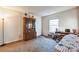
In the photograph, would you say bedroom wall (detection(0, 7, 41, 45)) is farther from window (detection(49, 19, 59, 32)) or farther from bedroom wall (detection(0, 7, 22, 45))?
window (detection(49, 19, 59, 32))

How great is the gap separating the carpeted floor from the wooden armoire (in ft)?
0.37

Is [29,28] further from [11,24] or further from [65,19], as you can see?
[65,19]

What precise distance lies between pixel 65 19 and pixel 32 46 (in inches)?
35.0

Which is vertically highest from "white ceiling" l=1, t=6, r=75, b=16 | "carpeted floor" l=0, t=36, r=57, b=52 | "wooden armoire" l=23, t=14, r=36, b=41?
"white ceiling" l=1, t=6, r=75, b=16

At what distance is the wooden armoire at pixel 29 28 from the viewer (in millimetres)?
1780

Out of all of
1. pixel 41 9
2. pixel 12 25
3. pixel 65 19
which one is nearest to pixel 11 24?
pixel 12 25

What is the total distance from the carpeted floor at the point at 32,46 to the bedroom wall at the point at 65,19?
9.7 inches

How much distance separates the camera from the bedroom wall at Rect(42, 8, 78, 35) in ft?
5.52

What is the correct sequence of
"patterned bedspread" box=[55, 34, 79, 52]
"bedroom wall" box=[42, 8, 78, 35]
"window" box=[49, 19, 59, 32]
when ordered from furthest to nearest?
1. "window" box=[49, 19, 59, 32]
2. "bedroom wall" box=[42, 8, 78, 35]
3. "patterned bedspread" box=[55, 34, 79, 52]

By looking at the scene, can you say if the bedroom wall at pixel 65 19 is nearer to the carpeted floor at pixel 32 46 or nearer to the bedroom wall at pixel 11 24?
the carpeted floor at pixel 32 46

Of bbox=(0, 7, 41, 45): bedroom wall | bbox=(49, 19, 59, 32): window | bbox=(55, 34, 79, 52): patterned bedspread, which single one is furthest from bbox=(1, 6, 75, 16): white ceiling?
bbox=(55, 34, 79, 52): patterned bedspread

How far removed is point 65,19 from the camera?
1780 mm

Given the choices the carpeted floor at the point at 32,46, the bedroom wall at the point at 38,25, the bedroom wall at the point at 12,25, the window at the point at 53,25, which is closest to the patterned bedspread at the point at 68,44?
the carpeted floor at the point at 32,46
